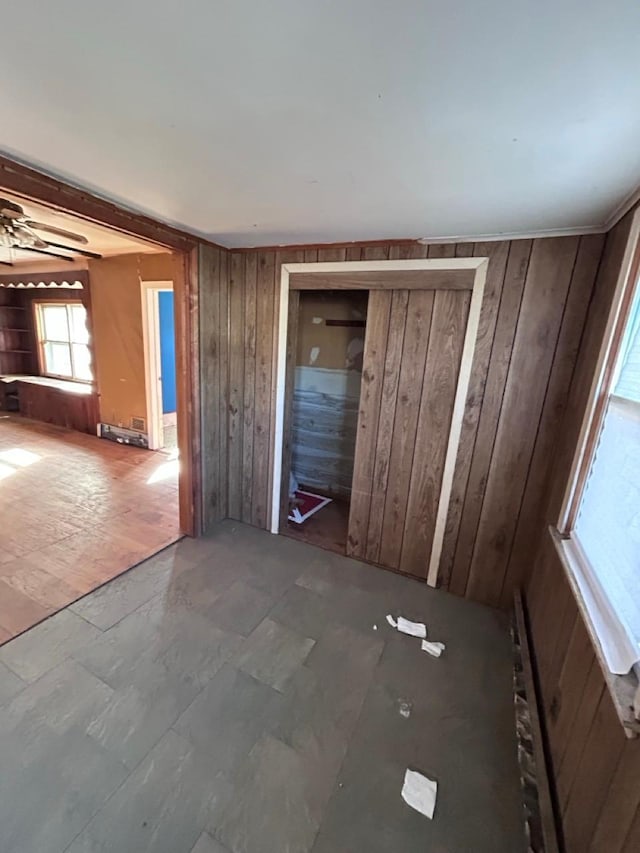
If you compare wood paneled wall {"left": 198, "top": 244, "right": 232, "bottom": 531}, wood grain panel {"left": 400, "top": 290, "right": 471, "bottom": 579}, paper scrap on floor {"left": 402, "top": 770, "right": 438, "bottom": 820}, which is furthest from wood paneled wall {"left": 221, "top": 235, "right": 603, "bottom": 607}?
paper scrap on floor {"left": 402, "top": 770, "right": 438, "bottom": 820}

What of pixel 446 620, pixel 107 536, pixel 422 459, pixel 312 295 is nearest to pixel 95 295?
pixel 312 295

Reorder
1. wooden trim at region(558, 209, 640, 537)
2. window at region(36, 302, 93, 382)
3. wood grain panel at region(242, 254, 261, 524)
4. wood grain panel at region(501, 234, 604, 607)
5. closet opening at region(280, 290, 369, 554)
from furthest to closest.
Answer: window at region(36, 302, 93, 382), closet opening at region(280, 290, 369, 554), wood grain panel at region(242, 254, 261, 524), wood grain panel at region(501, 234, 604, 607), wooden trim at region(558, 209, 640, 537)

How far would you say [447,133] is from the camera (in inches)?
41.8

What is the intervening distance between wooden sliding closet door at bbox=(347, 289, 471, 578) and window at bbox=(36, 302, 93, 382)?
4642mm

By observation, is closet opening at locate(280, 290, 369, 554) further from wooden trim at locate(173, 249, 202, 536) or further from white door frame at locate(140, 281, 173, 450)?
white door frame at locate(140, 281, 173, 450)

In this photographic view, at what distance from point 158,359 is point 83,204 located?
2972 mm

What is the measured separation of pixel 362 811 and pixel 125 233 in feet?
9.27

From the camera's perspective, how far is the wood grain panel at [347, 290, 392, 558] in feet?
7.62

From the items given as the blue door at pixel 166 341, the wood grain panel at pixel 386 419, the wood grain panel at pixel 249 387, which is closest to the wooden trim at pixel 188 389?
the wood grain panel at pixel 249 387

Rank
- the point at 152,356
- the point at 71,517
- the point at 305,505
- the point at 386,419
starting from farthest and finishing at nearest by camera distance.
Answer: the point at 152,356, the point at 305,505, the point at 71,517, the point at 386,419

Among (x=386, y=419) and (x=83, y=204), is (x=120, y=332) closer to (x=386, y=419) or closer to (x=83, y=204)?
(x=83, y=204)

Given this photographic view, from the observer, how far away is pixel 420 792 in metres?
1.30

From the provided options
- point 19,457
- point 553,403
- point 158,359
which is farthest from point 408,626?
point 19,457

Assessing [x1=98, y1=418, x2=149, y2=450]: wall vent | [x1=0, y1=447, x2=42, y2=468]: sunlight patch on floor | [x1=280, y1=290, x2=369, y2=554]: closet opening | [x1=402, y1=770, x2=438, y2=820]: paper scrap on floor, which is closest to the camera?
[x1=402, y1=770, x2=438, y2=820]: paper scrap on floor
